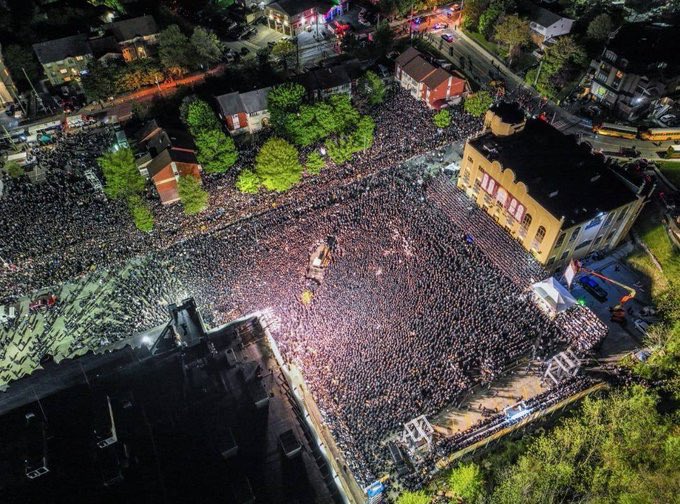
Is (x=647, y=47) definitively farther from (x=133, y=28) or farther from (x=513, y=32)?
(x=133, y=28)

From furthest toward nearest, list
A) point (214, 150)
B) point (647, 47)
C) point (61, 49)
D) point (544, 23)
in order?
point (544, 23) < point (61, 49) < point (647, 47) < point (214, 150)

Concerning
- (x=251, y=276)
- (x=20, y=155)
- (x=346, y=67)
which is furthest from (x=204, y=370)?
(x=346, y=67)

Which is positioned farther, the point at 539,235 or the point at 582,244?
the point at 582,244

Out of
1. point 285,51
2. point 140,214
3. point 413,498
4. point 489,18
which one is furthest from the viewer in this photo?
point 489,18

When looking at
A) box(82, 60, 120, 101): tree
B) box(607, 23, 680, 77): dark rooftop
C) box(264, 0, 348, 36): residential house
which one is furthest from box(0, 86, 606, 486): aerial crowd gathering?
box(264, 0, 348, 36): residential house

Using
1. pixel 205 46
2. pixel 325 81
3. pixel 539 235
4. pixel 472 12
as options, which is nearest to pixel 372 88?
pixel 325 81

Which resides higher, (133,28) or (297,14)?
(133,28)
